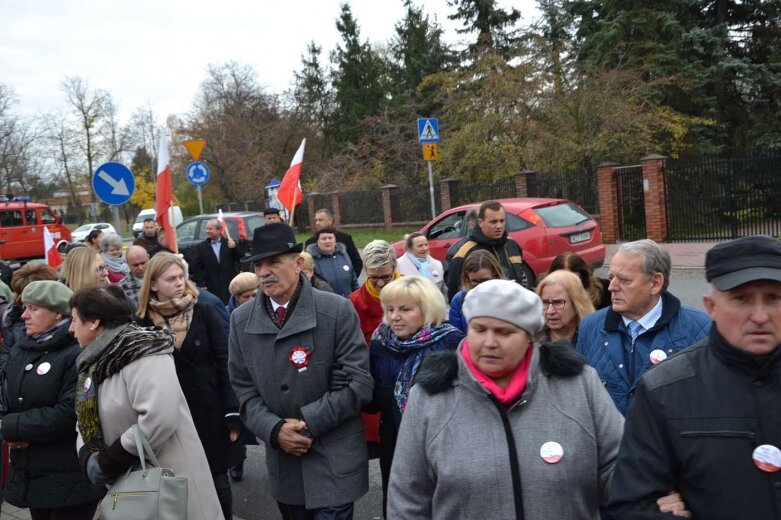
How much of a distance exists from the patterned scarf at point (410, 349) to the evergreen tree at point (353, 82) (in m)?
40.1

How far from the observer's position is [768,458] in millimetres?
1828

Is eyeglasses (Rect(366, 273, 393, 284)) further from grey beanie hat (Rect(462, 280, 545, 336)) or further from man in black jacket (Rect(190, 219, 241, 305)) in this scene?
man in black jacket (Rect(190, 219, 241, 305))

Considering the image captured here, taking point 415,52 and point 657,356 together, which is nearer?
point 657,356

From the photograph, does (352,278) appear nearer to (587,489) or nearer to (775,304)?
(587,489)

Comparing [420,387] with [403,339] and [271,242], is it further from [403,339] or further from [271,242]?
[271,242]

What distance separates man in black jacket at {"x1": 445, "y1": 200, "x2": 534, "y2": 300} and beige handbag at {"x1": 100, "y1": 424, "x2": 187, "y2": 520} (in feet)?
10.5

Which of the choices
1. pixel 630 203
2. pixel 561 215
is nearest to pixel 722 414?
pixel 561 215

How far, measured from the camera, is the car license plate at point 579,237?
38.9 ft

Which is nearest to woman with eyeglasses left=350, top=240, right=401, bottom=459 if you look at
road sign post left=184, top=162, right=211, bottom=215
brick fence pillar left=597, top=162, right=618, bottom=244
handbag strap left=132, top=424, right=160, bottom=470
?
handbag strap left=132, top=424, right=160, bottom=470

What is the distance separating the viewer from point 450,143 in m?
26.5

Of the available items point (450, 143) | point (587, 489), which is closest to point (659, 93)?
point (450, 143)

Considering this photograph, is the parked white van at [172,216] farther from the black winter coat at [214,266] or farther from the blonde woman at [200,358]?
the blonde woman at [200,358]

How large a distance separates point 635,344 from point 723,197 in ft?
56.6

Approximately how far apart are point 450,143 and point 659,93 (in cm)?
747
